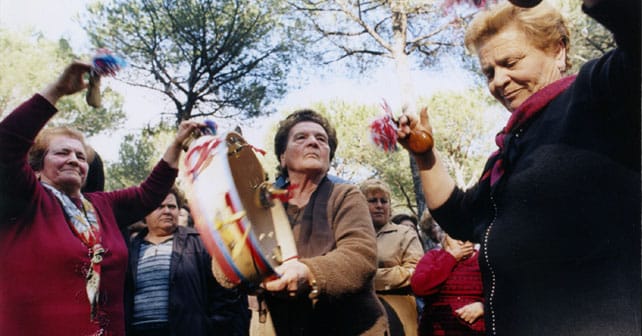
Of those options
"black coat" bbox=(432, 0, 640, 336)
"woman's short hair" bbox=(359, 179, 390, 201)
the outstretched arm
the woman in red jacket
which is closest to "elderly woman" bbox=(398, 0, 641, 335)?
"black coat" bbox=(432, 0, 640, 336)

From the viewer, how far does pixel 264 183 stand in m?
1.96

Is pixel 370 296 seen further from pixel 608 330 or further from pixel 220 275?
pixel 608 330

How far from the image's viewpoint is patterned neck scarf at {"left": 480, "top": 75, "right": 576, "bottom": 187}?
54.6 inches

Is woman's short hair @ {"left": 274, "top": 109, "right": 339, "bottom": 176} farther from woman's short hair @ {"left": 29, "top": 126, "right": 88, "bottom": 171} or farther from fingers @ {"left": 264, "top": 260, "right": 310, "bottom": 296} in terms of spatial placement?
woman's short hair @ {"left": 29, "top": 126, "right": 88, "bottom": 171}

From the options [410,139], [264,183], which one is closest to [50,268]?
[264,183]

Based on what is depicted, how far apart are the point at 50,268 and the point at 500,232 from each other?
1.65 m

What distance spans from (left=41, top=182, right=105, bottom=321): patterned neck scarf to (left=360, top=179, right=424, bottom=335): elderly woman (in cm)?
181

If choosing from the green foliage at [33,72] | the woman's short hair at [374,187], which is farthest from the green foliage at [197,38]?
the woman's short hair at [374,187]

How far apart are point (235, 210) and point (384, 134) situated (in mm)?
899

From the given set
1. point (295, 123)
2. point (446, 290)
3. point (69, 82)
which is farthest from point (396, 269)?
point (69, 82)

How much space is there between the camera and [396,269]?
382 centimetres

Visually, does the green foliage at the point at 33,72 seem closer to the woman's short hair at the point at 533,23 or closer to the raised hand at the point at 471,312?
the raised hand at the point at 471,312

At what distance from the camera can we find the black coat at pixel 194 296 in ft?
11.7

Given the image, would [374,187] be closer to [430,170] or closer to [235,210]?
[430,170]
